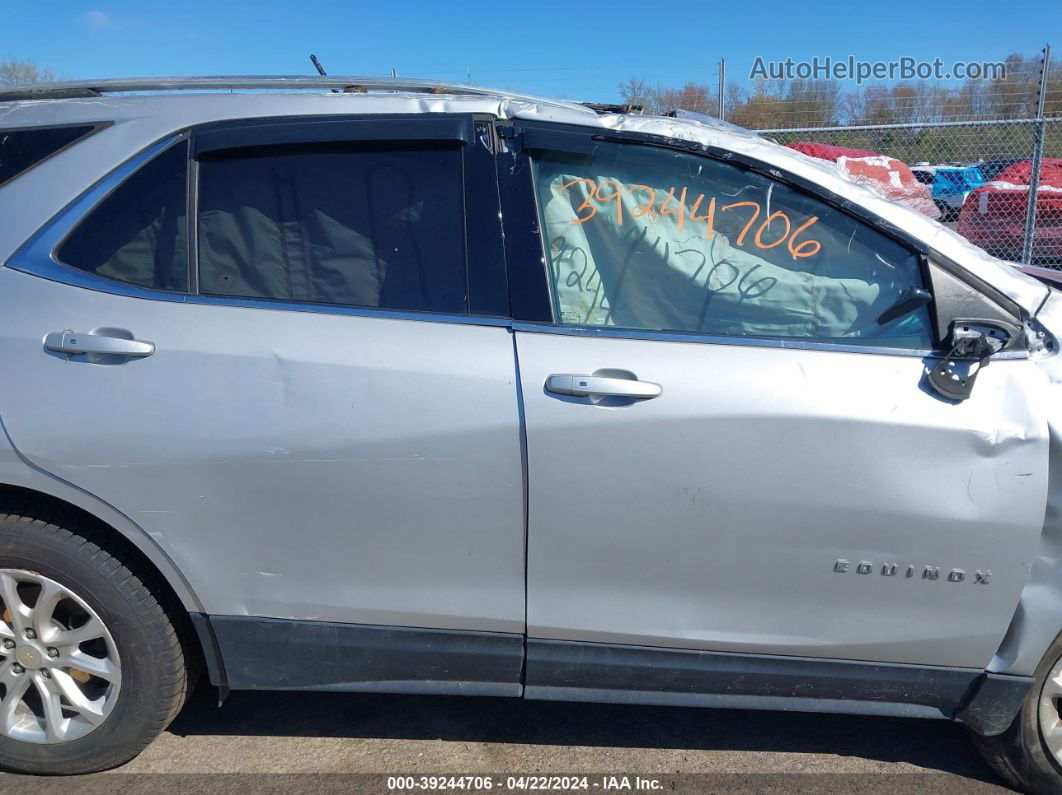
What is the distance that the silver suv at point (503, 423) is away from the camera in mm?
2207

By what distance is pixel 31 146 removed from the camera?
247 centimetres

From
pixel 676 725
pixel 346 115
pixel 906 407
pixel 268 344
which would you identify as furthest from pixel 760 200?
pixel 676 725

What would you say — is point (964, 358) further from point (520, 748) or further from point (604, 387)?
point (520, 748)

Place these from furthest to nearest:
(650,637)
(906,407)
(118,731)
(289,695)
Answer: (289,695)
(118,731)
(650,637)
(906,407)

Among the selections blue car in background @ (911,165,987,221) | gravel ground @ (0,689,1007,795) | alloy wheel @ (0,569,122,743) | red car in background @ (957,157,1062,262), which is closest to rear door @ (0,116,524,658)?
alloy wheel @ (0,569,122,743)

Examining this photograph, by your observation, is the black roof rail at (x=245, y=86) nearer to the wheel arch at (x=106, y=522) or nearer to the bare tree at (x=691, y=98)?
the wheel arch at (x=106, y=522)

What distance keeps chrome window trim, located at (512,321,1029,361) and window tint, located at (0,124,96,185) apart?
4.65ft

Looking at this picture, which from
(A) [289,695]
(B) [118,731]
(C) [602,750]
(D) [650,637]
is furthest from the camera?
(A) [289,695]

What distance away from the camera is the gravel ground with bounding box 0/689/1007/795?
2.57 m

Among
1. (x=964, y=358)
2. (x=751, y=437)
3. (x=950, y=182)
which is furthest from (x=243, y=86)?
(x=950, y=182)

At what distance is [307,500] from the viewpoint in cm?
229

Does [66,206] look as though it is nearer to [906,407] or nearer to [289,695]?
[289,695]

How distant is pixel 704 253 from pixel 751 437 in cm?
57

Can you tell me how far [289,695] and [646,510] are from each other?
1612 mm
